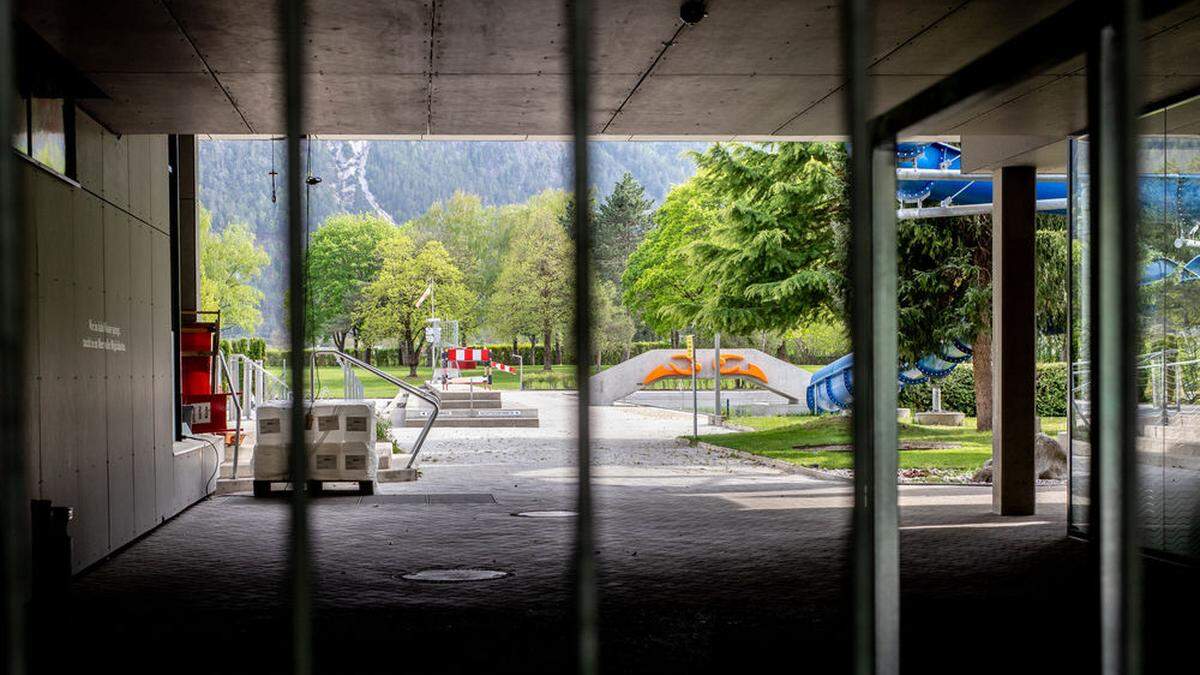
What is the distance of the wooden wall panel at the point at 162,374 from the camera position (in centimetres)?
1034

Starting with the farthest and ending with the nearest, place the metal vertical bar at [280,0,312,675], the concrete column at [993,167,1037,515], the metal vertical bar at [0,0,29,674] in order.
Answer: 1. the concrete column at [993,167,1037,515]
2. the metal vertical bar at [280,0,312,675]
3. the metal vertical bar at [0,0,29,674]

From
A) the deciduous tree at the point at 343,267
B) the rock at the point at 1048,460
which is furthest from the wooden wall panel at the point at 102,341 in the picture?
the deciduous tree at the point at 343,267

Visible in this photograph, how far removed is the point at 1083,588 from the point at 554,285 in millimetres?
50321

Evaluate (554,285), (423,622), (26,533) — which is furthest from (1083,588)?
(554,285)

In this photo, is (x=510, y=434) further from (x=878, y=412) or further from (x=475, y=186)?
(x=475, y=186)

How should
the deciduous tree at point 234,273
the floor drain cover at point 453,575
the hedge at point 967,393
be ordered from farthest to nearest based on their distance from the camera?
the deciduous tree at point 234,273, the hedge at point 967,393, the floor drain cover at point 453,575

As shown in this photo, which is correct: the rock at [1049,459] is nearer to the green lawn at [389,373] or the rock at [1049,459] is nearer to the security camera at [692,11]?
the security camera at [692,11]

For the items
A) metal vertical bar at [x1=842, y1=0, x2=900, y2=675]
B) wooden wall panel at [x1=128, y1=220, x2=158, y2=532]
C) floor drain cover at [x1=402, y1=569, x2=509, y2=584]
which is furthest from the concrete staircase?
metal vertical bar at [x1=842, y1=0, x2=900, y2=675]

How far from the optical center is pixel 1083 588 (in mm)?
7285

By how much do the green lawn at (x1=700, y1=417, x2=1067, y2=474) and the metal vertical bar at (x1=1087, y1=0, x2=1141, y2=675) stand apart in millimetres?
11135

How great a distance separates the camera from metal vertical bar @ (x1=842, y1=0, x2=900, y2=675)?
279 centimetres

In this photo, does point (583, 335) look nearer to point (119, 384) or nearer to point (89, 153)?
point (89, 153)

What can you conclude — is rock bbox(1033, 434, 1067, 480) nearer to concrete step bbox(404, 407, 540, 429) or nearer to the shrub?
concrete step bbox(404, 407, 540, 429)

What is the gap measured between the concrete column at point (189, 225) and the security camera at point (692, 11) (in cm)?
1212
